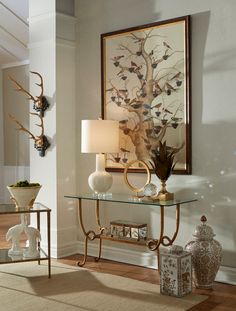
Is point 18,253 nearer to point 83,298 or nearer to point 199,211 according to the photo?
point 83,298

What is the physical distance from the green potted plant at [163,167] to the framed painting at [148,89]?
18cm

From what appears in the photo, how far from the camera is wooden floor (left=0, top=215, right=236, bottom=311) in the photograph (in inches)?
125

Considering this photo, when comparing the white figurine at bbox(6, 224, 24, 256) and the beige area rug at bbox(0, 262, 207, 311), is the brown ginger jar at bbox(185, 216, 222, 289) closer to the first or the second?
the beige area rug at bbox(0, 262, 207, 311)

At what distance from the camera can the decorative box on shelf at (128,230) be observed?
4070 millimetres

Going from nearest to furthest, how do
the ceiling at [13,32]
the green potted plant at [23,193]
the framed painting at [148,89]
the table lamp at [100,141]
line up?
1. the green potted plant at [23,193]
2. the framed painting at [148,89]
3. the table lamp at [100,141]
4. the ceiling at [13,32]

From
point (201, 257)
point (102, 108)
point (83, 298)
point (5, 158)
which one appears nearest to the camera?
point (83, 298)

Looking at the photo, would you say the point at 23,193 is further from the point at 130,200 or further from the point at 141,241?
the point at 141,241

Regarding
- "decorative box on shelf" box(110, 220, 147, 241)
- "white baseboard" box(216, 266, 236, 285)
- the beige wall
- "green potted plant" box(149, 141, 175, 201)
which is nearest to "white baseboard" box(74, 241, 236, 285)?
"white baseboard" box(216, 266, 236, 285)

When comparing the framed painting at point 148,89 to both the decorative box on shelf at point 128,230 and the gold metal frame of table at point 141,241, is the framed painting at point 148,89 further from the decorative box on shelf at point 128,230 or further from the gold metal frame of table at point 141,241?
the decorative box on shelf at point 128,230

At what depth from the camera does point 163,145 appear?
3.92 metres

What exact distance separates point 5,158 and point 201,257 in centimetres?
533

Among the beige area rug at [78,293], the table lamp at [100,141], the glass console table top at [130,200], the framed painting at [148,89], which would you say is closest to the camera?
the beige area rug at [78,293]

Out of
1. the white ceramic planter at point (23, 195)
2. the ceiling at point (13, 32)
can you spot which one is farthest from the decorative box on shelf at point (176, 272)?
the ceiling at point (13, 32)

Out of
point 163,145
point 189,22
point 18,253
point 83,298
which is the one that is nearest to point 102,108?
point 163,145
